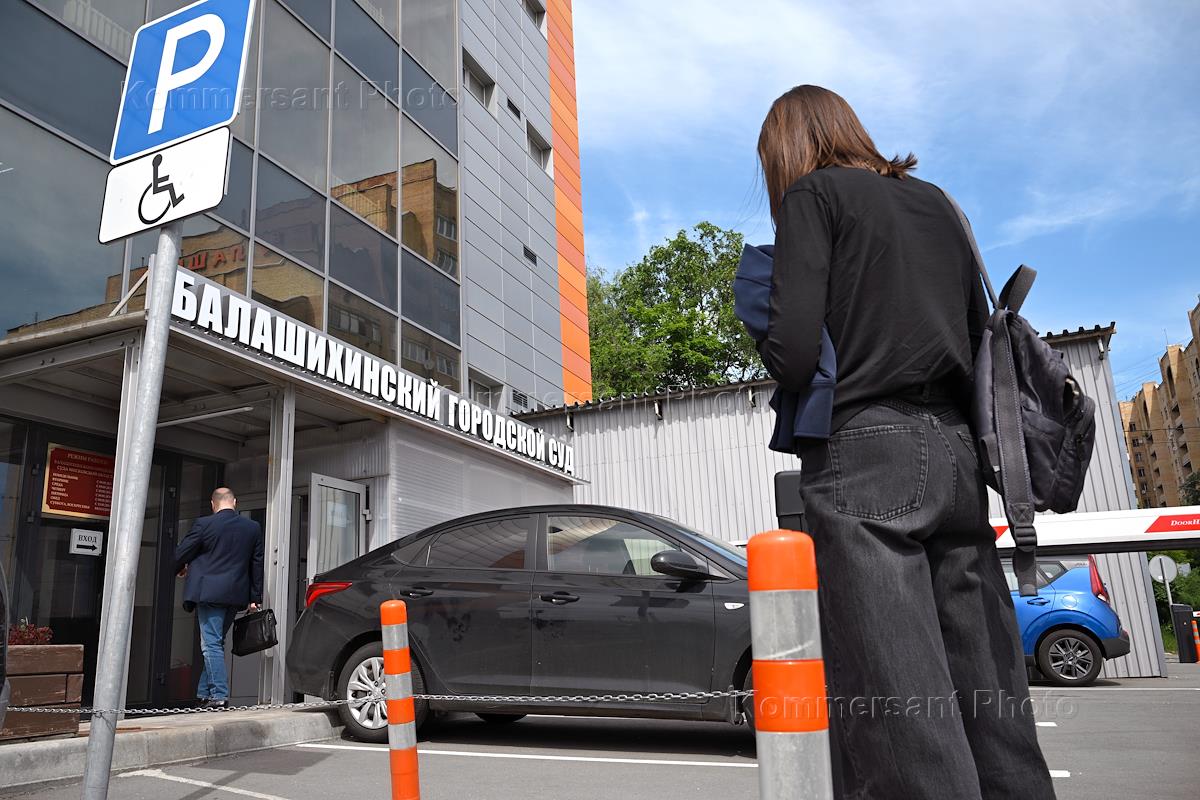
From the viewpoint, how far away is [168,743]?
5.72 meters

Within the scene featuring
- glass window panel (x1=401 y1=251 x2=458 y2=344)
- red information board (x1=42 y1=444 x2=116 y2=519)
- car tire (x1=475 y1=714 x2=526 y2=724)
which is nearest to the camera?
car tire (x1=475 y1=714 x2=526 y2=724)

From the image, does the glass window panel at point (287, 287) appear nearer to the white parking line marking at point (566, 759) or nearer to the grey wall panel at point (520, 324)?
the white parking line marking at point (566, 759)

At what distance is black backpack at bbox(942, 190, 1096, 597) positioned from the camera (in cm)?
208

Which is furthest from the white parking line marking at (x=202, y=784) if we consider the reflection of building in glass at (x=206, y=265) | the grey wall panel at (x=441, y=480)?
the grey wall panel at (x=441, y=480)

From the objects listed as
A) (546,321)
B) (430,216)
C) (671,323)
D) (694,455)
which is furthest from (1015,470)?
(671,323)

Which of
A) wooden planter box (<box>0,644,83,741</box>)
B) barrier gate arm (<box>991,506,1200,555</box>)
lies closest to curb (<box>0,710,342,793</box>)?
wooden planter box (<box>0,644,83,741</box>)

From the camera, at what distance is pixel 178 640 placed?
995cm

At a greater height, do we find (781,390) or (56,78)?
(56,78)

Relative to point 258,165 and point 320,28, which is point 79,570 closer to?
point 258,165

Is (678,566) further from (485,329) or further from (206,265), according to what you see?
(485,329)

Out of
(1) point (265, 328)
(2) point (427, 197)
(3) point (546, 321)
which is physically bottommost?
(1) point (265, 328)

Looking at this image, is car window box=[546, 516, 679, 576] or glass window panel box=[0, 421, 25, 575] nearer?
car window box=[546, 516, 679, 576]

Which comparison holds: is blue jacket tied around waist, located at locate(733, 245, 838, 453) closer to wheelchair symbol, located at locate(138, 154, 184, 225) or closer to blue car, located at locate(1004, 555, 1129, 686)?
wheelchair symbol, located at locate(138, 154, 184, 225)

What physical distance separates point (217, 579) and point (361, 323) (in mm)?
5544
